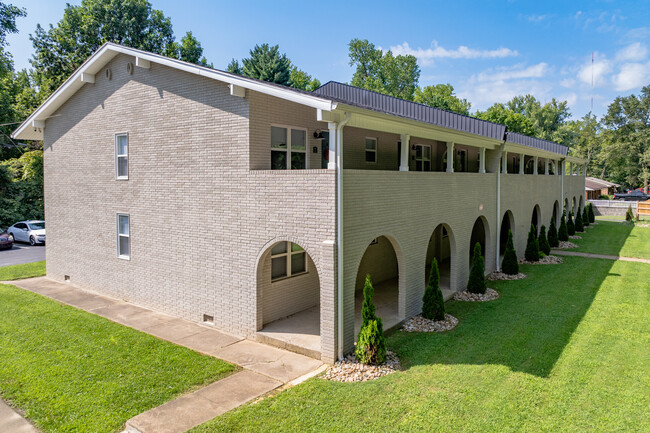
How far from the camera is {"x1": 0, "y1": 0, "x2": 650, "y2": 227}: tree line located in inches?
1225

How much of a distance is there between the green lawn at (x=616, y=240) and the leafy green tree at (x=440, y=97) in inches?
1133

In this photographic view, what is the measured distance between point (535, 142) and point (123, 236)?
69.4ft

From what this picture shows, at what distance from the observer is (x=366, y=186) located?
9.12 meters

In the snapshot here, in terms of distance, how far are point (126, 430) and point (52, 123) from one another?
13.0 meters

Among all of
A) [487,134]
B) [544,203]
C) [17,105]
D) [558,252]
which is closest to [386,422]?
[487,134]

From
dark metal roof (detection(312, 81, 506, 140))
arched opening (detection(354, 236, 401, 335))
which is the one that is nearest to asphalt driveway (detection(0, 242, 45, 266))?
dark metal roof (detection(312, 81, 506, 140))

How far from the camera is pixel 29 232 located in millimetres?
26406

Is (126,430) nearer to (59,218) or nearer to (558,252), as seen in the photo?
(59,218)

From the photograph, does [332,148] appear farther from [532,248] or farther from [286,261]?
[532,248]

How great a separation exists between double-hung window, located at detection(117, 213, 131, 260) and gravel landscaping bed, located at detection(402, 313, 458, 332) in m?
8.60

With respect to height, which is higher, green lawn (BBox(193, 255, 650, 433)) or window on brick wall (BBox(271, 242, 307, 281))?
window on brick wall (BBox(271, 242, 307, 281))

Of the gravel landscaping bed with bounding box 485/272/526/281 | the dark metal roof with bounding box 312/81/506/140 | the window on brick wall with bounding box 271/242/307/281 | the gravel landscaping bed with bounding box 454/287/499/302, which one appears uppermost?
the dark metal roof with bounding box 312/81/506/140

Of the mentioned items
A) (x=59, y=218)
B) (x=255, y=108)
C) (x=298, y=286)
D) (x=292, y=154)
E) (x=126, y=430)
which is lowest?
(x=126, y=430)

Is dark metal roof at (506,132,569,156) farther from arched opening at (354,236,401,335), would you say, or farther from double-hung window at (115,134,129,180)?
double-hung window at (115,134,129,180)
